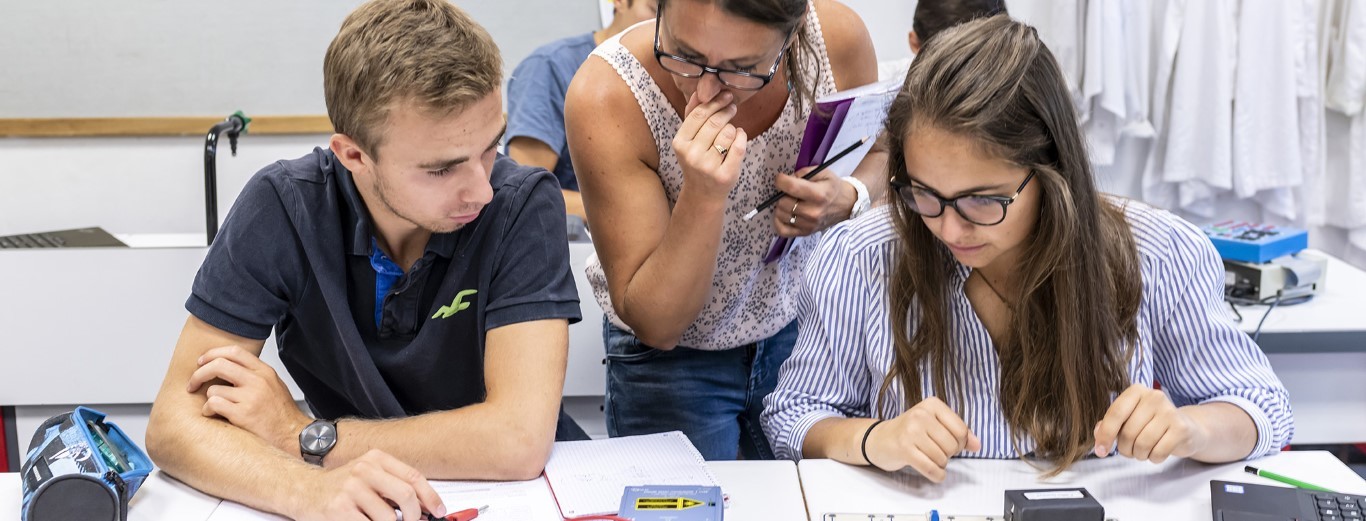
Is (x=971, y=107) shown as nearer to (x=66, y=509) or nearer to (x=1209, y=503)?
(x=1209, y=503)

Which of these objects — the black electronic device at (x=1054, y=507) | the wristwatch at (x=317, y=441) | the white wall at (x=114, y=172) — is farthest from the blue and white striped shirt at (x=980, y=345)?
the white wall at (x=114, y=172)

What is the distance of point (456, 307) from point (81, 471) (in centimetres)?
46

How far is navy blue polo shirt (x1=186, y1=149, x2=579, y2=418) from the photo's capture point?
1319mm

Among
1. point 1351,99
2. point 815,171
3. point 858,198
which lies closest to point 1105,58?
point 1351,99

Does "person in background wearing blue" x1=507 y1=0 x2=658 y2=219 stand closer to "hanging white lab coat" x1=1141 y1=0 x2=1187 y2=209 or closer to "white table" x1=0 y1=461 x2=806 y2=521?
"white table" x1=0 y1=461 x2=806 y2=521

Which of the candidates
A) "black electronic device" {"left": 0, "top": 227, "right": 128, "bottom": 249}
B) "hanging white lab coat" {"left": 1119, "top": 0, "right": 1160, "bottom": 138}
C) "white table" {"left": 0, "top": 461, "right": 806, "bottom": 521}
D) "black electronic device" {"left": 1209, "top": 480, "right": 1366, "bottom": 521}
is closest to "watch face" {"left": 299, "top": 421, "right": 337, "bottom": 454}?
"white table" {"left": 0, "top": 461, "right": 806, "bottom": 521}

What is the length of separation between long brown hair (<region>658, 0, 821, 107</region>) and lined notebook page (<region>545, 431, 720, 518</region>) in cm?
52

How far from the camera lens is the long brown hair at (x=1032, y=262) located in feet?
3.83

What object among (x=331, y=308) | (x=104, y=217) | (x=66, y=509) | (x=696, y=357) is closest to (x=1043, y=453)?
(x=696, y=357)

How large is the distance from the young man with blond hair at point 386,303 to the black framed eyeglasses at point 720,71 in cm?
21

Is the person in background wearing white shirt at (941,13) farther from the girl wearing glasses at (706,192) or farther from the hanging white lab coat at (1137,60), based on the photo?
the hanging white lab coat at (1137,60)

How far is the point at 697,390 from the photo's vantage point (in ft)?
5.25

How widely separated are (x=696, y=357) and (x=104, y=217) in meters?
2.04

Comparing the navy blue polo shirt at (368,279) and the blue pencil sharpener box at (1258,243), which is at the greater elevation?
the navy blue polo shirt at (368,279)
